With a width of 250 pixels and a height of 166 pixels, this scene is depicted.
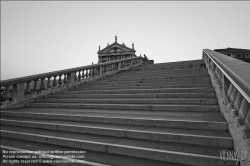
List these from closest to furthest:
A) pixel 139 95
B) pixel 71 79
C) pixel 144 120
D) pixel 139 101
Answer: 1. pixel 144 120
2. pixel 139 101
3. pixel 139 95
4. pixel 71 79

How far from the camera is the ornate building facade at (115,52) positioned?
4711cm

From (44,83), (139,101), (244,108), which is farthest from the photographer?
(44,83)

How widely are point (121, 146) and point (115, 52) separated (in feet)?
154

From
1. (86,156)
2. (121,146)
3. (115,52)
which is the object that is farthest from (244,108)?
(115,52)

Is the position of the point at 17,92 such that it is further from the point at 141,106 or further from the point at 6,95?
the point at 141,106

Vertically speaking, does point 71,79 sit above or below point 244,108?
above

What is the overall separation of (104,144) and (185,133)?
167cm

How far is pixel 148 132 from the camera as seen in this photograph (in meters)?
3.15

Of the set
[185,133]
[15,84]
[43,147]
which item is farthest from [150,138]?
[15,84]

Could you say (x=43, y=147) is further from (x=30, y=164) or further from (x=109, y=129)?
(x=109, y=129)

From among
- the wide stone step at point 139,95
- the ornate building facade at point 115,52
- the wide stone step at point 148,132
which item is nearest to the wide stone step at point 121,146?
the wide stone step at point 148,132

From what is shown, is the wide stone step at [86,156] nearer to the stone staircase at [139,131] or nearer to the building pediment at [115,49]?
the stone staircase at [139,131]

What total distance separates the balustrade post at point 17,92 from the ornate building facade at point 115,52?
41.4m

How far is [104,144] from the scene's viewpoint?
10.1 feet
